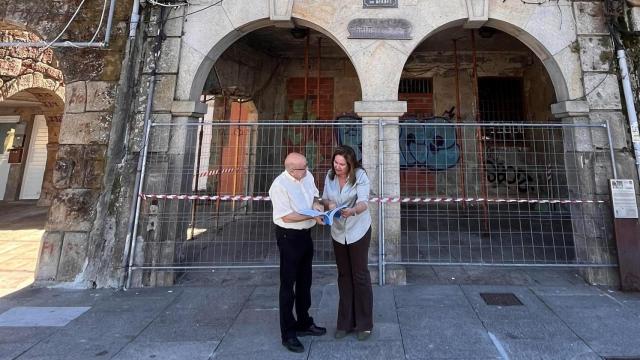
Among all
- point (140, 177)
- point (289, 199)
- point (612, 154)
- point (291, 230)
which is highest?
point (612, 154)

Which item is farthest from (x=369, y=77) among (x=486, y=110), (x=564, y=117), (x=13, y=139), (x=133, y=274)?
(x=13, y=139)

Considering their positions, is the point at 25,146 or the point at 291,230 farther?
the point at 25,146

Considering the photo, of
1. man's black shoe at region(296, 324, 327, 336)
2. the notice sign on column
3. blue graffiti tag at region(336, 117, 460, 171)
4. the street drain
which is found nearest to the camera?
man's black shoe at region(296, 324, 327, 336)

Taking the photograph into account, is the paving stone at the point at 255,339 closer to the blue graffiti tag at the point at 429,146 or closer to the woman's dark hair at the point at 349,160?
the woman's dark hair at the point at 349,160

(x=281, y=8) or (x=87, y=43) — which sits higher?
(x=281, y=8)

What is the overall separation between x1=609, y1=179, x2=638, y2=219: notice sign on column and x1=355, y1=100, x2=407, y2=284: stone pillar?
2.81 meters

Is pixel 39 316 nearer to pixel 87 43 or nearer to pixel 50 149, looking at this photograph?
pixel 87 43

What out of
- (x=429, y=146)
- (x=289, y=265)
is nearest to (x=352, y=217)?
(x=289, y=265)

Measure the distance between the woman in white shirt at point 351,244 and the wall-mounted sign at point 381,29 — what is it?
275 cm

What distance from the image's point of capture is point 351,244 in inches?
119

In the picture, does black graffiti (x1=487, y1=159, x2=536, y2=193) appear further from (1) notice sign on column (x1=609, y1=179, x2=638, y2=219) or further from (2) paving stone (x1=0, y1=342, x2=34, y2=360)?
(2) paving stone (x1=0, y1=342, x2=34, y2=360)

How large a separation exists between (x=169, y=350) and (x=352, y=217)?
2.02m

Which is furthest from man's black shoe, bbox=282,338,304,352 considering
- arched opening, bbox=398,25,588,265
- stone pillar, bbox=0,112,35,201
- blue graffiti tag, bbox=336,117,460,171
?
stone pillar, bbox=0,112,35,201

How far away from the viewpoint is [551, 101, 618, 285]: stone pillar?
452 cm
